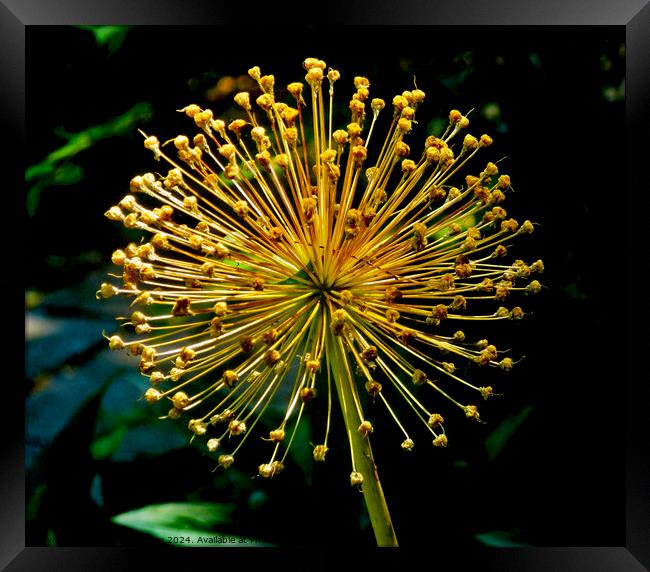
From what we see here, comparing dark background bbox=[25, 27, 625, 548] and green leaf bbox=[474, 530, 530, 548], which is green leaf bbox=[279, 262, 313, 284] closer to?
dark background bbox=[25, 27, 625, 548]

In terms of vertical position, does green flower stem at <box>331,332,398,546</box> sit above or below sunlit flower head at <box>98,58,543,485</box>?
below

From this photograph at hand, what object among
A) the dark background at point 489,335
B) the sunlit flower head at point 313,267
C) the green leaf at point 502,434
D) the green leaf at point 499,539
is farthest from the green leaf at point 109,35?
the green leaf at point 499,539

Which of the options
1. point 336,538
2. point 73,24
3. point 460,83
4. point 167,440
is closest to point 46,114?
point 73,24

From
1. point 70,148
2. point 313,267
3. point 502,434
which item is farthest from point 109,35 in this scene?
point 502,434

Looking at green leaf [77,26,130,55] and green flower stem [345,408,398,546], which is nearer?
green flower stem [345,408,398,546]

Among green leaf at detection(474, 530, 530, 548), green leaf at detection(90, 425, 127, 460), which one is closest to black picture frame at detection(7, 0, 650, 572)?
green leaf at detection(474, 530, 530, 548)

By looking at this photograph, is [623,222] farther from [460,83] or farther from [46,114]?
[46,114]
